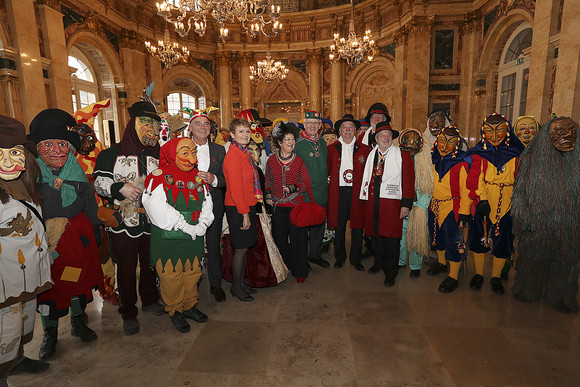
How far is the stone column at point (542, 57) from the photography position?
659cm

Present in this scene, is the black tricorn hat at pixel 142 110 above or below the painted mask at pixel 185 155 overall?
above

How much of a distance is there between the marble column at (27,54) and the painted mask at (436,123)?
9693mm

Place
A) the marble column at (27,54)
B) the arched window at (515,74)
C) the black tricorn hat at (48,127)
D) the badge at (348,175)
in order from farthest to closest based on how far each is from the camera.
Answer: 1. the arched window at (515,74)
2. the marble column at (27,54)
3. the badge at (348,175)
4. the black tricorn hat at (48,127)

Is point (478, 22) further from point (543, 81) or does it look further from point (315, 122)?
point (315, 122)

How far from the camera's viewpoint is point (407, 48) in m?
11.9

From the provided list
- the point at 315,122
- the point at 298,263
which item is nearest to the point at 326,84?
the point at 315,122

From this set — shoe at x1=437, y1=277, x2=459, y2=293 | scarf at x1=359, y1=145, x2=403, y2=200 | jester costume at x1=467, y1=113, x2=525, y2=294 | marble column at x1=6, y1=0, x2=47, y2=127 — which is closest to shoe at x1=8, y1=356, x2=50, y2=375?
scarf at x1=359, y1=145, x2=403, y2=200

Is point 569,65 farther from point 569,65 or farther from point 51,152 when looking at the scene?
point 51,152

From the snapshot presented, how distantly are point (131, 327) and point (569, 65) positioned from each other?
28.9ft

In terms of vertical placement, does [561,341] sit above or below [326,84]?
below

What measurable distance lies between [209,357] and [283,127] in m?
2.58

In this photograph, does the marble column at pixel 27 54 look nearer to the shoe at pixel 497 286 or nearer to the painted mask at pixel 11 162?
the painted mask at pixel 11 162

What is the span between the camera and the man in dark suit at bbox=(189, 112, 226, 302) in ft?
10.7

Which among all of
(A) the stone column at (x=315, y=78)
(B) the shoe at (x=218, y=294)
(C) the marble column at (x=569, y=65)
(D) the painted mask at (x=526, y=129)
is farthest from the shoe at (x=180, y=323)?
(A) the stone column at (x=315, y=78)
